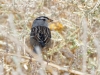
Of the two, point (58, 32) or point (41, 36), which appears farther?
point (58, 32)

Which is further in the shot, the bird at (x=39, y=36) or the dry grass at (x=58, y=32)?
the bird at (x=39, y=36)

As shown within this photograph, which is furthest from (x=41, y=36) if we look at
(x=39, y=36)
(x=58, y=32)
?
(x=58, y=32)

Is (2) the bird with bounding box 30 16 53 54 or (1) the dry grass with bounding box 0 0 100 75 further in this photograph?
(2) the bird with bounding box 30 16 53 54

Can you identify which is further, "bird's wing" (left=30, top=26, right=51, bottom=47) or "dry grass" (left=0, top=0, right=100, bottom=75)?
"bird's wing" (left=30, top=26, right=51, bottom=47)

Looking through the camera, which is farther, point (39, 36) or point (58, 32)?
point (58, 32)

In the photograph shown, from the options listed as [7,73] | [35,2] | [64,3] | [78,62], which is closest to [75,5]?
[64,3]

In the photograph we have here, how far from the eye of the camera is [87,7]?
197 inches

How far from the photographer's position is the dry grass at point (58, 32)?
470cm

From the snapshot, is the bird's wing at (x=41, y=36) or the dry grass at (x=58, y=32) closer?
the dry grass at (x=58, y=32)

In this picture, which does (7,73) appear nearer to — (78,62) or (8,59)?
(8,59)

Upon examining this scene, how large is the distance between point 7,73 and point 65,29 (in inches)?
47.2

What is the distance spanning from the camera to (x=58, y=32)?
18.1ft

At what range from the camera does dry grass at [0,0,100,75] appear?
470 cm

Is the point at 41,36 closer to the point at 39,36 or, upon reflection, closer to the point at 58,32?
the point at 39,36
